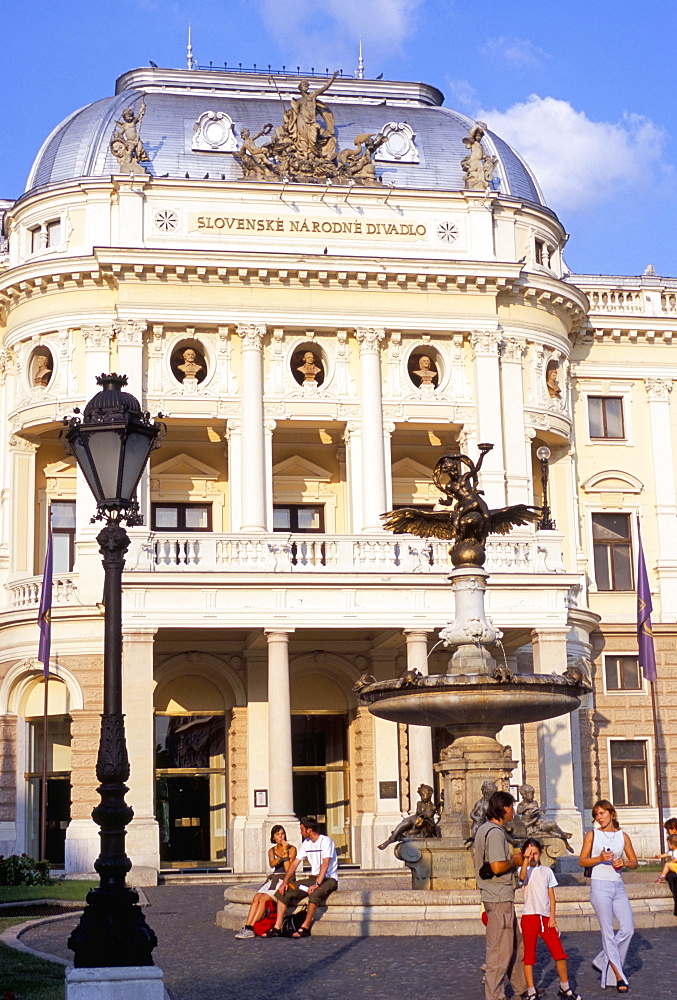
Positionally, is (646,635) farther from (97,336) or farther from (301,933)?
(301,933)

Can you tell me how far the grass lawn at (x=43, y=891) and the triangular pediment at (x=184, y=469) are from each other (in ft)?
46.6

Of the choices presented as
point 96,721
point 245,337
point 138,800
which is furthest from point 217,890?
point 245,337

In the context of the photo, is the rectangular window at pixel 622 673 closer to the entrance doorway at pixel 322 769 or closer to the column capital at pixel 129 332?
the entrance doorway at pixel 322 769

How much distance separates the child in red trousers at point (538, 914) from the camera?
48.8 ft

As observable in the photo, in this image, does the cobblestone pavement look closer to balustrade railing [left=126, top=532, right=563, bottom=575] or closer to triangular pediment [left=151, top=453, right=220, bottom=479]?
balustrade railing [left=126, top=532, right=563, bottom=575]

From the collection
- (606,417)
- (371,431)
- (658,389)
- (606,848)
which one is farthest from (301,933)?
(658,389)

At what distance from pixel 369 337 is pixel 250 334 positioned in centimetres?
339

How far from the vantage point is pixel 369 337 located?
42.5m

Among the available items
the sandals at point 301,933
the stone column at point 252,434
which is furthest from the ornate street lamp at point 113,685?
the stone column at point 252,434

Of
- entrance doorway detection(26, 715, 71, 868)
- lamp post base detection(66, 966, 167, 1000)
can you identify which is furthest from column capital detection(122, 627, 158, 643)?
lamp post base detection(66, 966, 167, 1000)

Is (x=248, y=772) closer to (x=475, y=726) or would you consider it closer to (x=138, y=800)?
(x=138, y=800)

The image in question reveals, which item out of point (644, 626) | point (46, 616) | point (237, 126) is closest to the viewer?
point (46, 616)

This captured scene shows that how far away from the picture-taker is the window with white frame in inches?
1811

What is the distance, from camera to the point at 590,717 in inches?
1775
